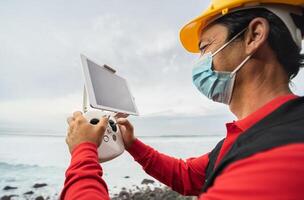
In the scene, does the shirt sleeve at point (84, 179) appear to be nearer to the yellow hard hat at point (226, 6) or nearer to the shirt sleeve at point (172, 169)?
the shirt sleeve at point (172, 169)

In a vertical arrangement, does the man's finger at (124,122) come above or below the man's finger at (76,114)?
below

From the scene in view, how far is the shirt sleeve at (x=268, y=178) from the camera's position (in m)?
0.82

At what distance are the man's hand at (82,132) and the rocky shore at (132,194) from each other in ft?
17.0

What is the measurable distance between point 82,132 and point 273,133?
33.6 inches

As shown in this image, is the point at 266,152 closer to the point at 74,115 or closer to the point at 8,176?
the point at 74,115

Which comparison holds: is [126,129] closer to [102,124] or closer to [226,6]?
[102,124]

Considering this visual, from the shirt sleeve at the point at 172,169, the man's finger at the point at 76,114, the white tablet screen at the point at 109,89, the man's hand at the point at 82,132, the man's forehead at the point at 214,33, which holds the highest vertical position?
the man's forehead at the point at 214,33

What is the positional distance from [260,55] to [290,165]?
75 centimetres

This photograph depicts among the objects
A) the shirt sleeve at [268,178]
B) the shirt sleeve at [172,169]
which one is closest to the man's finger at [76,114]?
the shirt sleeve at [172,169]

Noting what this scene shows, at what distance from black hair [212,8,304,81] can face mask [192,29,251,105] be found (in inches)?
2.8

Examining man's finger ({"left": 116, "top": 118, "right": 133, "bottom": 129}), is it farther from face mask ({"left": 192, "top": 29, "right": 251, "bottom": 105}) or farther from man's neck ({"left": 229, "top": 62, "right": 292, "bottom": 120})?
man's neck ({"left": 229, "top": 62, "right": 292, "bottom": 120})

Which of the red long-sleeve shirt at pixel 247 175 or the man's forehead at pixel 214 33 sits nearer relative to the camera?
the red long-sleeve shirt at pixel 247 175

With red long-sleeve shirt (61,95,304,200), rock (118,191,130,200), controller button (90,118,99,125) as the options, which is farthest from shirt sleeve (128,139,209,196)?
rock (118,191,130,200)

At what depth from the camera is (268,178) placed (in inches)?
32.8
